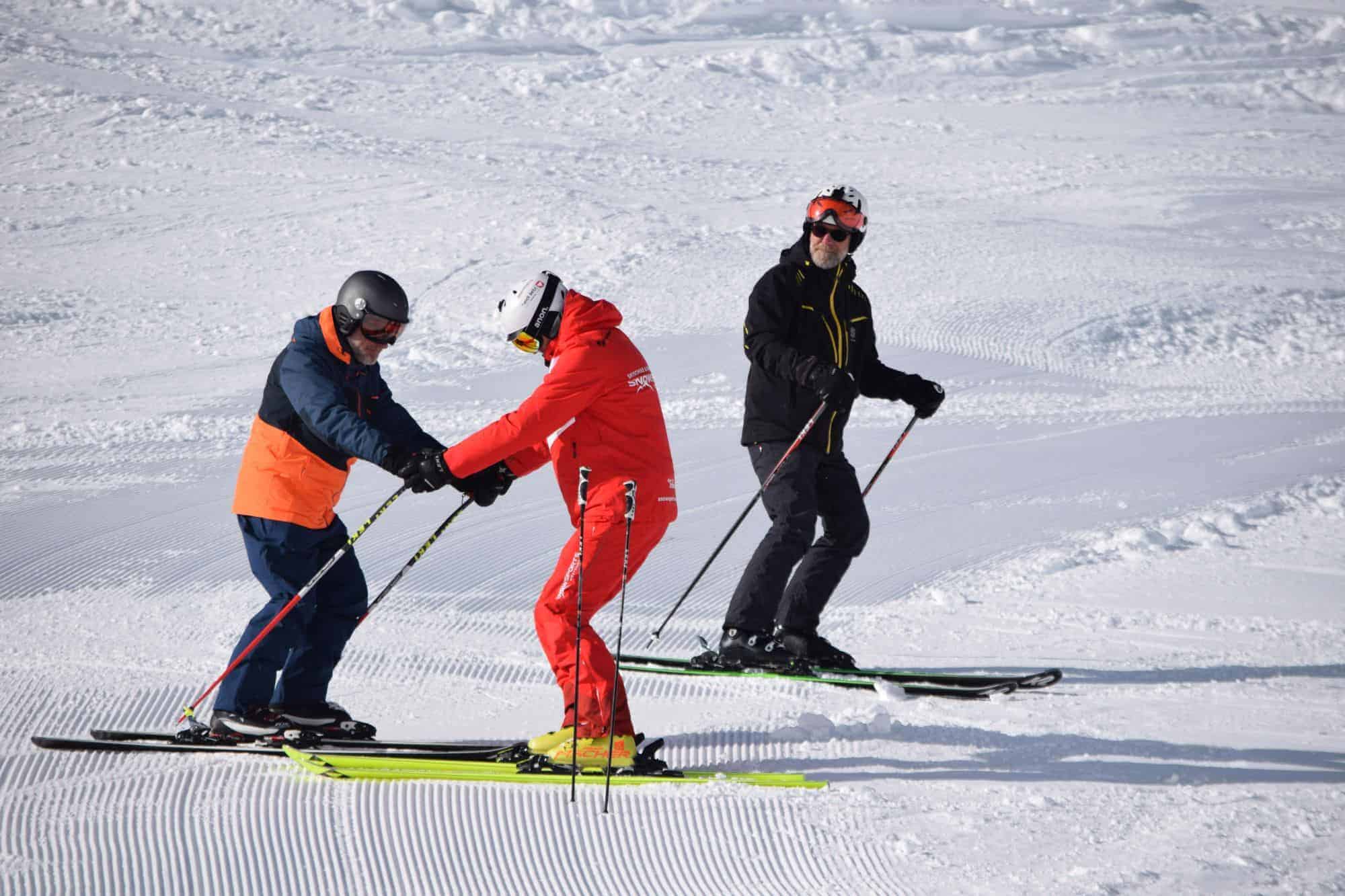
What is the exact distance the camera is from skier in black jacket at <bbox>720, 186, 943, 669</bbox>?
4.64 metres

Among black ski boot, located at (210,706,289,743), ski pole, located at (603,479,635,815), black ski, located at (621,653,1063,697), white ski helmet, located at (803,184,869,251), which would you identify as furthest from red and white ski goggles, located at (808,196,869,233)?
black ski boot, located at (210,706,289,743)

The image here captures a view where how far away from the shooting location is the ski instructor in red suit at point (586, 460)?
3787 mm

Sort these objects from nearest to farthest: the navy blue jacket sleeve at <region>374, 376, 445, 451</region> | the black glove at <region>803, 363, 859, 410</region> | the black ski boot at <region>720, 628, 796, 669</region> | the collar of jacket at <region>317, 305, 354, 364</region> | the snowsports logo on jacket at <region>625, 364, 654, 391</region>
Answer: the snowsports logo on jacket at <region>625, 364, 654, 391</region> → the collar of jacket at <region>317, 305, 354, 364</region> → the navy blue jacket sleeve at <region>374, 376, 445, 451</region> → the black glove at <region>803, 363, 859, 410</region> → the black ski boot at <region>720, 628, 796, 669</region>

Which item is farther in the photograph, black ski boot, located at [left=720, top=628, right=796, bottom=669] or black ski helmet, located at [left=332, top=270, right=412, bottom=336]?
black ski boot, located at [left=720, top=628, right=796, bottom=669]

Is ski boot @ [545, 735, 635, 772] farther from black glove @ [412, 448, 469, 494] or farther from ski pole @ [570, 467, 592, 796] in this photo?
black glove @ [412, 448, 469, 494]

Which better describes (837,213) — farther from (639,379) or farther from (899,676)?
(899,676)

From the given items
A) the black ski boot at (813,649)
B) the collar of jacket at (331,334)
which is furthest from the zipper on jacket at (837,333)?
the collar of jacket at (331,334)

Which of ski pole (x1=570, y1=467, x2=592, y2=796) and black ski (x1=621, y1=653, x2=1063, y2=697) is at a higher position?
ski pole (x1=570, y1=467, x2=592, y2=796)

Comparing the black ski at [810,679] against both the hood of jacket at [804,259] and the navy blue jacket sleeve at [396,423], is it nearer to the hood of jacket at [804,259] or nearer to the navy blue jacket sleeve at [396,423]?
the navy blue jacket sleeve at [396,423]

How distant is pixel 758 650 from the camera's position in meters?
4.74

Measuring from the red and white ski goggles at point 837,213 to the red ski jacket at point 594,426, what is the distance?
1061mm

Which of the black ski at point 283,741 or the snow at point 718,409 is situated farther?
the black ski at point 283,741

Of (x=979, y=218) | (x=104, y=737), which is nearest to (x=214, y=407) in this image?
(x=104, y=737)

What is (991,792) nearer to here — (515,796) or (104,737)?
(515,796)
